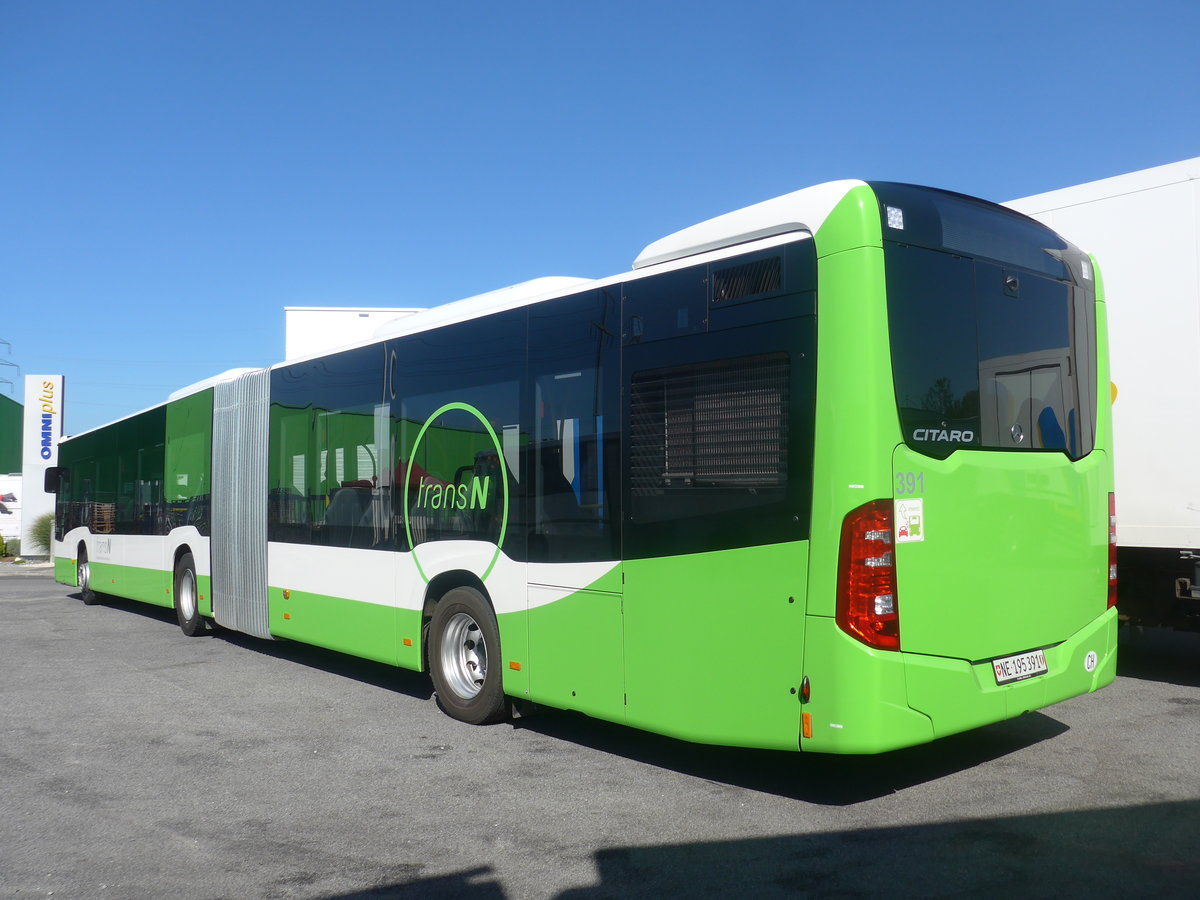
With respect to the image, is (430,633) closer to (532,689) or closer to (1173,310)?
(532,689)

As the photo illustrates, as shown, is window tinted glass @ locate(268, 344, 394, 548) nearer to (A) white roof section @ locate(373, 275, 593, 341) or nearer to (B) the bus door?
(A) white roof section @ locate(373, 275, 593, 341)

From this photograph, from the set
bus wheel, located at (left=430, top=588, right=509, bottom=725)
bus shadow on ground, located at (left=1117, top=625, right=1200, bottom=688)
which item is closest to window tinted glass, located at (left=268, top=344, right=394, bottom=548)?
bus wheel, located at (left=430, top=588, right=509, bottom=725)

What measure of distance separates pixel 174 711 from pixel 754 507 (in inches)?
209

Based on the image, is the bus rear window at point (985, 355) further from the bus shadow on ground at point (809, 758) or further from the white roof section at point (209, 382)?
the white roof section at point (209, 382)

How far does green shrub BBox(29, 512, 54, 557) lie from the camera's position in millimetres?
31344

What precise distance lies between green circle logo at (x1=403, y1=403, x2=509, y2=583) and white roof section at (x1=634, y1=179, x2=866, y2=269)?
5.90 ft

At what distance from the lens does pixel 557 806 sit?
5.41 m

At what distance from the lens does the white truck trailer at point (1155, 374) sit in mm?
7516

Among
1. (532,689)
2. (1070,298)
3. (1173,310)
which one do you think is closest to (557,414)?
(532,689)

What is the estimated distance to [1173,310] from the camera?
7.63 meters

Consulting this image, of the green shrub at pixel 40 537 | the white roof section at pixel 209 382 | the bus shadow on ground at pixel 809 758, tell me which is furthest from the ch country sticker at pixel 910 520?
the green shrub at pixel 40 537

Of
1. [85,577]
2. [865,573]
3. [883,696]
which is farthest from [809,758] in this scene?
[85,577]

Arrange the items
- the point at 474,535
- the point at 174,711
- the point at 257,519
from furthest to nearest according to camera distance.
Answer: the point at 257,519
the point at 174,711
the point at 474,535

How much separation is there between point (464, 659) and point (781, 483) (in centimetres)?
345
